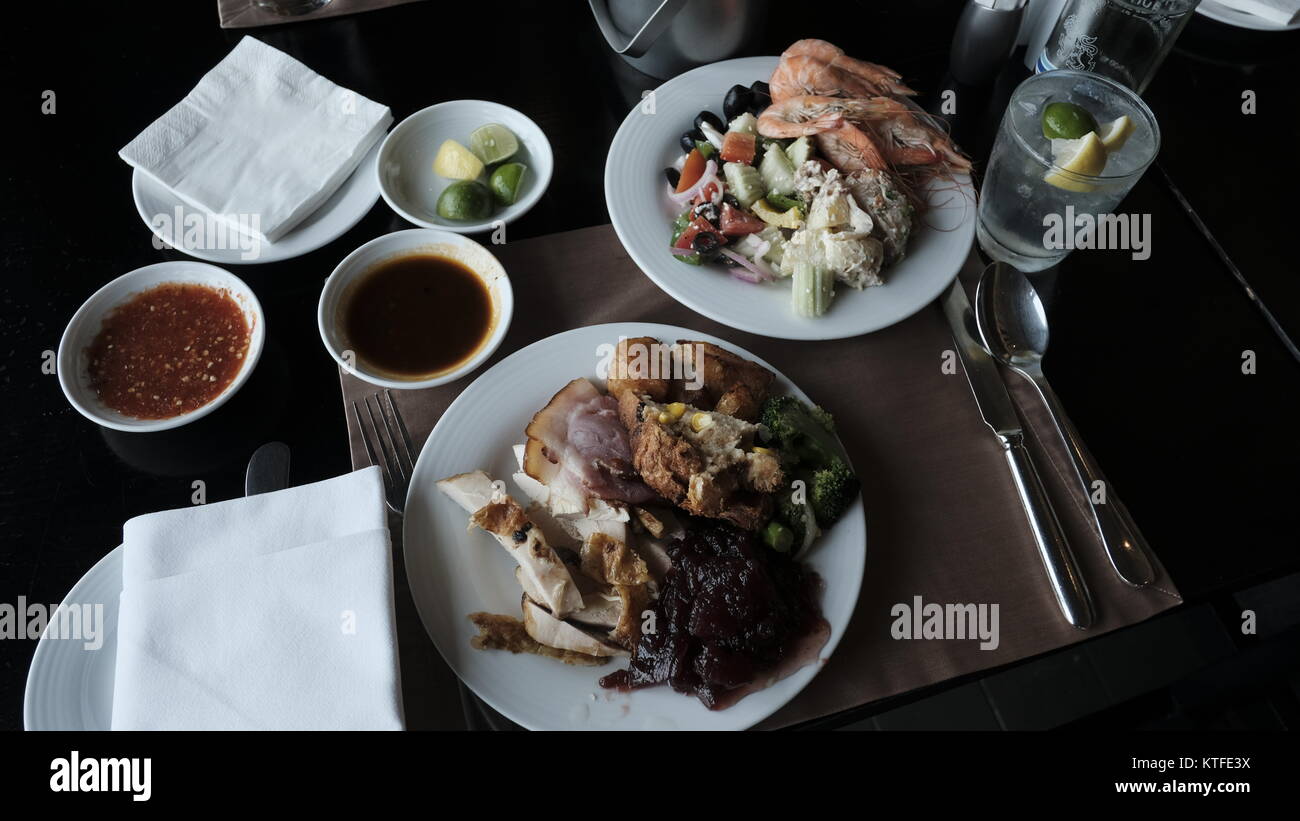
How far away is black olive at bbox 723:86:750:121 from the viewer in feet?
7.77

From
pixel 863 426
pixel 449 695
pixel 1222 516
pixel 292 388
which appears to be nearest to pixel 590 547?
pixel 449 695

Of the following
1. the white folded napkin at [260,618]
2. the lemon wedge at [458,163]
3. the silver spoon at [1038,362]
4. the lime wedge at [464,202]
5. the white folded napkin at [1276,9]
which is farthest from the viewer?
the white folded napkin at [1276,9]

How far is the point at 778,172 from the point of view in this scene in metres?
2.21

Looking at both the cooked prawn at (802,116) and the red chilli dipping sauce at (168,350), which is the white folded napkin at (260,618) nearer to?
the red chilli dipping sauce at (168,350)

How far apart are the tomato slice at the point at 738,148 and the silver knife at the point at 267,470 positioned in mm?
1334

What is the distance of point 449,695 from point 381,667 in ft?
0.62

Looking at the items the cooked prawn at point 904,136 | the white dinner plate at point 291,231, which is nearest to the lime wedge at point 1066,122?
the cooked prawn at point 904,136

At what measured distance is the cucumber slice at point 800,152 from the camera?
86.3 inches

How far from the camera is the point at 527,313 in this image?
2141 millimetres

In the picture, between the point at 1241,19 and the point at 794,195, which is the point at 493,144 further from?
the point at 1241,19

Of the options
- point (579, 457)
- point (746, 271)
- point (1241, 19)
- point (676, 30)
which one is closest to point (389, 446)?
point (579, 457)

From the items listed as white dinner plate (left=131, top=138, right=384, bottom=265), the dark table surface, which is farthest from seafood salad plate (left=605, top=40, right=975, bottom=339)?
white dinner plate (left=131, top=138, right=384, bottom=265)

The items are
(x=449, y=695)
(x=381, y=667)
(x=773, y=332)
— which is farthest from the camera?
(x=773, y=332)

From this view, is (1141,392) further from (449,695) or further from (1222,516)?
(449,695)
